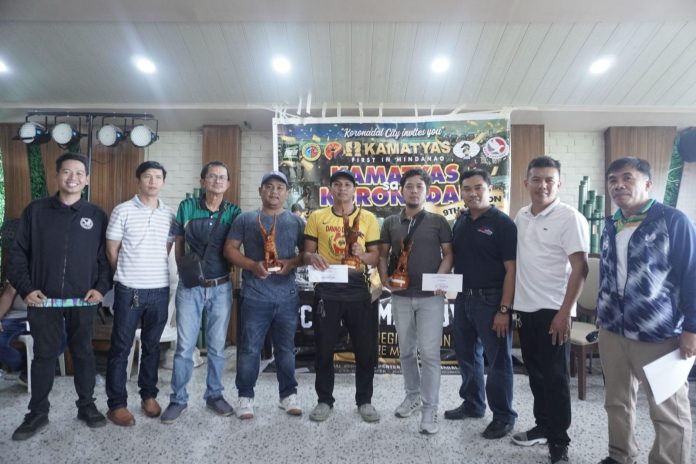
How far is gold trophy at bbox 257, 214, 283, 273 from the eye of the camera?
7.59 feet

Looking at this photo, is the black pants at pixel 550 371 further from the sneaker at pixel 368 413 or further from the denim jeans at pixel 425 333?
the sneaker at pixel 368 413

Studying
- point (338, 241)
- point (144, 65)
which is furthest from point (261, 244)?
point (144, 65)

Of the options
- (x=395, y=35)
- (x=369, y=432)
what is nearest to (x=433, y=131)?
(x=395, y=35)

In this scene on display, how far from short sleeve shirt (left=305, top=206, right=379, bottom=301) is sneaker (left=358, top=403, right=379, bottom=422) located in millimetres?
720

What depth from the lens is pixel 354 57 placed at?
135 inches

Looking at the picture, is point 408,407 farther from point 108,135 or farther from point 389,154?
point 108,135

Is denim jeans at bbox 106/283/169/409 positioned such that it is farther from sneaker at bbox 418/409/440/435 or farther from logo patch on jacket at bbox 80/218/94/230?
sneaker at bbox 418/409/440/435

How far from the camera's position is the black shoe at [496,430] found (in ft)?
7.29

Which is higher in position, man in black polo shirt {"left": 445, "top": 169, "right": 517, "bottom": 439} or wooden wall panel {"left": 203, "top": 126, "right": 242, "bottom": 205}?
wooden wall panel {"left": 203, "top": 126, "right": 242, "bottom": 205}

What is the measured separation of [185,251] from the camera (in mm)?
2600

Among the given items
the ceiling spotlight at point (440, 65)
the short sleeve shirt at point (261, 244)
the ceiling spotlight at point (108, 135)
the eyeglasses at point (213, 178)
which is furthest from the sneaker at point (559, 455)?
the ceiling spotlight at point (108, 135)

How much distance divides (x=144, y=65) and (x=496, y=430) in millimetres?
4031

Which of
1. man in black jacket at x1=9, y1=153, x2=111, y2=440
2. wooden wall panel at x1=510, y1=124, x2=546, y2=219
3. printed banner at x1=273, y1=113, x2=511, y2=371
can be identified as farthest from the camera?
wooden wall panel at x1=510, y1=124, x2=546, y2=219

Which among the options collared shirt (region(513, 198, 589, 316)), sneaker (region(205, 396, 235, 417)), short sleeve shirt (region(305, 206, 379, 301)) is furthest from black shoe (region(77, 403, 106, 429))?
collared shirt (region(513, 198, 589, 316))
